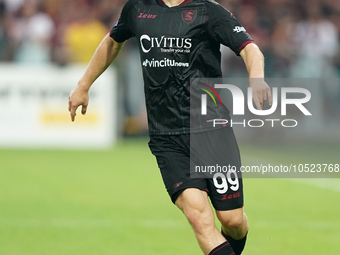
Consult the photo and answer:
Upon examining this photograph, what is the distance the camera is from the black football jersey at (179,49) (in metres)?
4.38

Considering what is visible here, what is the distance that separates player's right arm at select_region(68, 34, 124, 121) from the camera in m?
4.94

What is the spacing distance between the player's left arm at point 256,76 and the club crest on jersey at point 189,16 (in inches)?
17.1

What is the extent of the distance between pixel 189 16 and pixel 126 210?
378 centimetres

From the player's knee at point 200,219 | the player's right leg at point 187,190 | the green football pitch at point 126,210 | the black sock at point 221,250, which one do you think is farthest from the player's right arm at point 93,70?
the black sock at point 221,250

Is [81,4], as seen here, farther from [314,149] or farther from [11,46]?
[314,149]

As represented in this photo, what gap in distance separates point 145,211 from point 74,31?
8.26 metres

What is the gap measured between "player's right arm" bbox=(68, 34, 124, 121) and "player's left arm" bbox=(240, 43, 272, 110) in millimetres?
1184

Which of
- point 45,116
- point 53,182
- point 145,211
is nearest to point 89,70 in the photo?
point 145,211

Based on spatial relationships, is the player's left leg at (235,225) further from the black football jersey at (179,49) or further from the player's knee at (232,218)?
the black football jersey at (179,49)

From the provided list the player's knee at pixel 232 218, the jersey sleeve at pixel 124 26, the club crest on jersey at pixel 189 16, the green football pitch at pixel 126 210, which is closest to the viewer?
the club crest on jersey at pixel 189 16

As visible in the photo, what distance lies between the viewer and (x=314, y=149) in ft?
44.0

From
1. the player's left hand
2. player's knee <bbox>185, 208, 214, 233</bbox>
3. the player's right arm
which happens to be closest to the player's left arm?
the player's left hand

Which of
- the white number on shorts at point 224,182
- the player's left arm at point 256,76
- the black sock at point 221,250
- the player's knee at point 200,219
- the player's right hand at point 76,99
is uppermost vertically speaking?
the player's left arm at point 256,76

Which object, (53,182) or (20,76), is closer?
(53,182)
